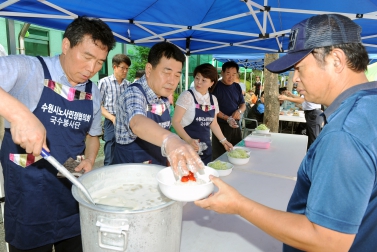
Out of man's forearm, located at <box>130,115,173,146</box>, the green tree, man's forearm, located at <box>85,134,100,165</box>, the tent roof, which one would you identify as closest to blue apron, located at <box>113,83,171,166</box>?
man's forearm, located at <box>85,134,100,165</box>

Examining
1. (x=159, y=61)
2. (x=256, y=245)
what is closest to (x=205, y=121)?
(x=159, y=61)

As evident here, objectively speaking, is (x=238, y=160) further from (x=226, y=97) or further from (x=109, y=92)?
(x=109, y=92)

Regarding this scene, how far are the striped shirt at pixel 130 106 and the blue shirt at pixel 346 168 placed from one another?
1128mm

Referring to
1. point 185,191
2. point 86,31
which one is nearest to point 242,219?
point 185,191

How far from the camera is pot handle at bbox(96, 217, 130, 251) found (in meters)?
0.73

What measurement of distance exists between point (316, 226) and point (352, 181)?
168 millimetres

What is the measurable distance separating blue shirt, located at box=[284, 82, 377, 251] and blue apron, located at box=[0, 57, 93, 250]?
1.34 m

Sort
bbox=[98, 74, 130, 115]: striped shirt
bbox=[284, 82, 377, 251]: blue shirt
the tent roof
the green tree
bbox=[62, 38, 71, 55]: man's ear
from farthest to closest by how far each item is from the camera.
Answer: the green tree, bbox=[98, 74, 130, 115]: striped shirt, the tent roof, bbox=[62, 38, 71, 55]: man's ear, bbox=[284, 82, 377, 251]: blue shirt

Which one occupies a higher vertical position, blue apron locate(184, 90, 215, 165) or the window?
the window

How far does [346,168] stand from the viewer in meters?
0.65

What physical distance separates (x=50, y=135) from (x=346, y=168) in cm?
144

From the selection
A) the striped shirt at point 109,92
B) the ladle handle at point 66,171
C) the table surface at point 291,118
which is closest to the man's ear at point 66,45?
the ladle handle at point 66,171

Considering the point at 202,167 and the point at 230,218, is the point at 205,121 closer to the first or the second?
the point at 230,218

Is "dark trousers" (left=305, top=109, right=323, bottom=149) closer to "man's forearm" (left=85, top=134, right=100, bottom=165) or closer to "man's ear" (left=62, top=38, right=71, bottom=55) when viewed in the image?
"man's forearm" (left=85, top=134, right=100, bottom=165)
